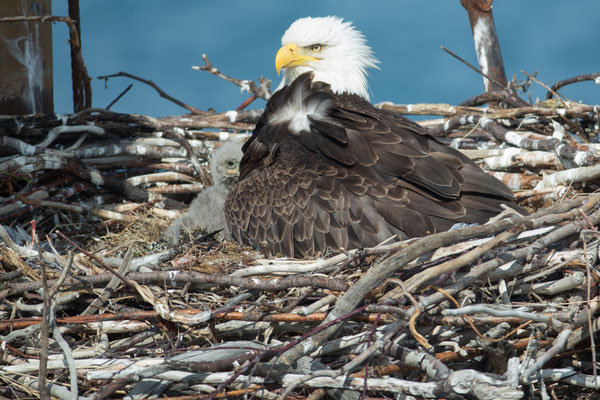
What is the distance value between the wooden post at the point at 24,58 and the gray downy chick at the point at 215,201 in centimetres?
204

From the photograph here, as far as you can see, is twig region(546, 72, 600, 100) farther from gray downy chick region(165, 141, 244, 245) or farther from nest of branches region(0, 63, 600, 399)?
gray downy chick region(165, 141, 244, 245)

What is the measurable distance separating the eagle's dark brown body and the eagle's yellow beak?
0.69m

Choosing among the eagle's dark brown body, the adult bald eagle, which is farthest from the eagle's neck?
the eagle's dark brown body

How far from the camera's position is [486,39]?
7262mm

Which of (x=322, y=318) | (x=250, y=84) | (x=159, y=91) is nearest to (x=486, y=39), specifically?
(x=250, y=84)

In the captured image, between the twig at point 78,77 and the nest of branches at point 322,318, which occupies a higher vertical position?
the twig at point 78,77

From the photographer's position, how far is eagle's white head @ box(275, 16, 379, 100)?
5.09 m

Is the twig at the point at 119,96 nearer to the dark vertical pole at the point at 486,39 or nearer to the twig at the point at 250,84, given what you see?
the twig at the point at 250,84

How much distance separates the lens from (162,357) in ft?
9.86

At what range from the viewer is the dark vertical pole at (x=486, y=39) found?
285 inches

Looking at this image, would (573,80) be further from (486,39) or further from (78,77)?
(78,77)

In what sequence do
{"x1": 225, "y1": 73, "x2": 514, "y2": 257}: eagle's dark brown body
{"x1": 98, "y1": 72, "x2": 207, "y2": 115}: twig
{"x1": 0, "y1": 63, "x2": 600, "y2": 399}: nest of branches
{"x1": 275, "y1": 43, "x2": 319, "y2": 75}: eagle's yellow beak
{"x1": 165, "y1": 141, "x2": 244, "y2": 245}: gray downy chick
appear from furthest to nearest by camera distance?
{"x1": 98, "y1": 72, "x2": 207, "y2": 115}: twig → {"x1": 275, "y1": 43, "x2": 319, "y2": 75}: eagle's yellow beak → {"x1": 165, "y1": 141, "x2": 244, "y2": 245}: gray downy chick → {"x1": 225, "y1": 73, "x2": 514, "y2": 257}: eagle's dark brown body → {"x1": 0, "y1": 63, "x2": 600, "y2": 399}: nest of branches

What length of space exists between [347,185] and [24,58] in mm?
3895

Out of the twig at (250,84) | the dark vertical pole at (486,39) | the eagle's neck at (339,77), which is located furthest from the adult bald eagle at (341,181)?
the dark vertical pole at (486,39)
